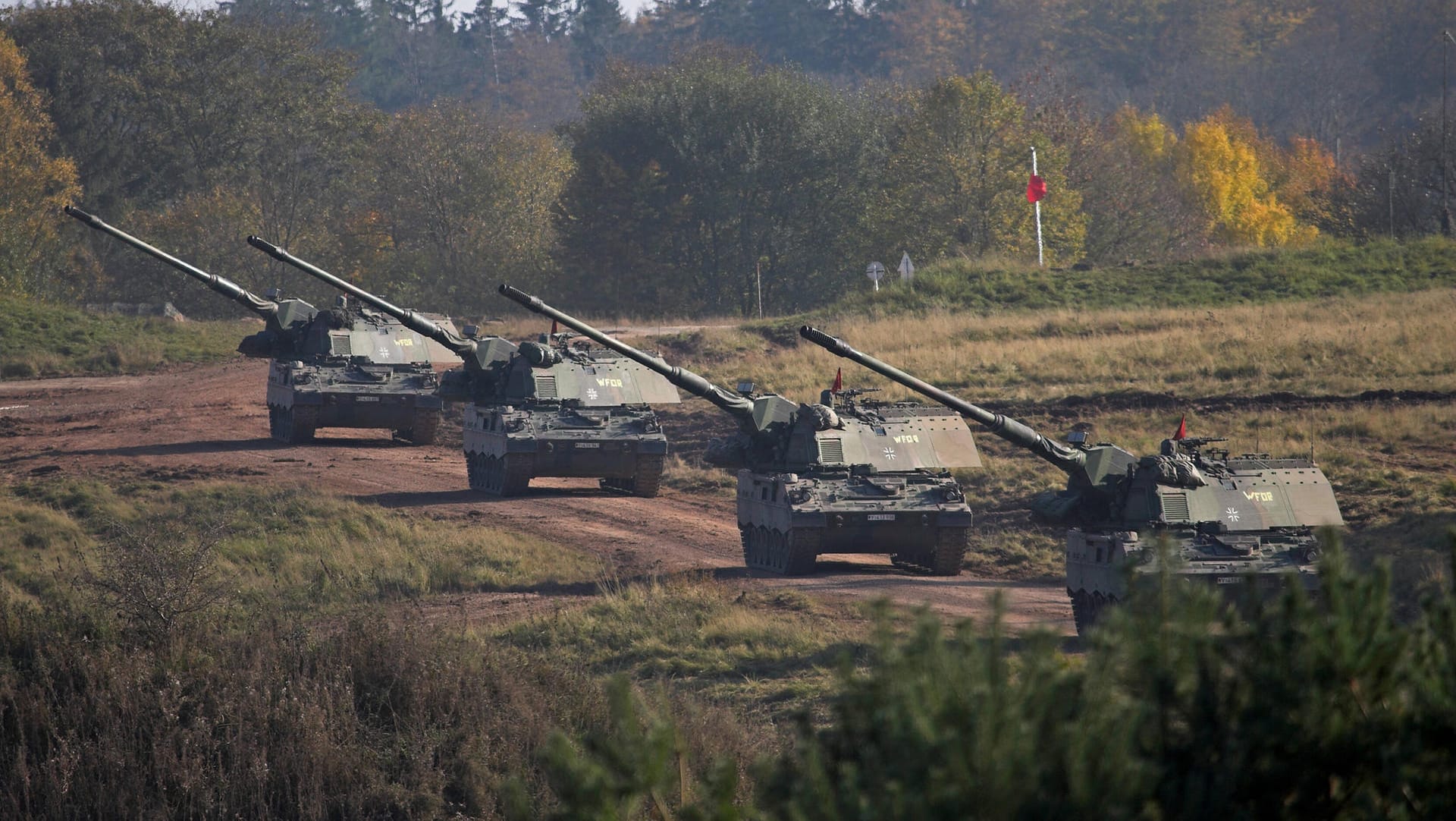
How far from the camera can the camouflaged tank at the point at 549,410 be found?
21.9m

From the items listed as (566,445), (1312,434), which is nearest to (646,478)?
(566,445)

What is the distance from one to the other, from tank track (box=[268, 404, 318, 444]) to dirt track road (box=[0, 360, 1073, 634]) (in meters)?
0.24

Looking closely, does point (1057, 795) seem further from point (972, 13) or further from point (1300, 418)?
point (972, 13)

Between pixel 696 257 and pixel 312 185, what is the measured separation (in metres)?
13.5

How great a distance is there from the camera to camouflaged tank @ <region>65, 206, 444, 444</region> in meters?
26.0

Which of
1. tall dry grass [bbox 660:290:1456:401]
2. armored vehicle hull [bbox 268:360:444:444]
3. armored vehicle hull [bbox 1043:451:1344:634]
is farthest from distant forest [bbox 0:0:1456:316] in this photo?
armored vehicle hull [bbox 1043:451:1344:634]

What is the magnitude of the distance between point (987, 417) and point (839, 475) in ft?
7.25

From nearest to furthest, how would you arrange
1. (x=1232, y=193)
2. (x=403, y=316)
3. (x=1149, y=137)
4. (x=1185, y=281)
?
(x=403, y=316) < (x=1185, y=281) < (x=1232, y=193) < (x=1149, y=137)

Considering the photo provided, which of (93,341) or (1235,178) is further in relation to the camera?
(1235,178)

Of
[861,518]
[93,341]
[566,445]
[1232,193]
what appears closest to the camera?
[861,518]

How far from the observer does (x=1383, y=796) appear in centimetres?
445

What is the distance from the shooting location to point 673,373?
18.7 metres

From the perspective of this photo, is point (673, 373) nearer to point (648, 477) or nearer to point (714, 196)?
point (648, 477)

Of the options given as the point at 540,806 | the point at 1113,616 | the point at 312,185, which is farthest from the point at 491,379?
the point at 312,185
